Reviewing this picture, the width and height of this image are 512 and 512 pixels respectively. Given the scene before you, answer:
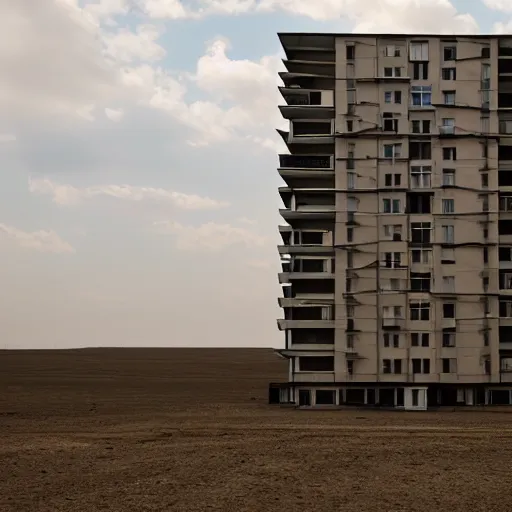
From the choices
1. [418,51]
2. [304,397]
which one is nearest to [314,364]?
[304,397]

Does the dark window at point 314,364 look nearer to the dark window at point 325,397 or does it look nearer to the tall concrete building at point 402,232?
the tall concrete building at point 402,232

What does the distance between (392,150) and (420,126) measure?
11.5ft

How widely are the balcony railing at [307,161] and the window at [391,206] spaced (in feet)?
19.9

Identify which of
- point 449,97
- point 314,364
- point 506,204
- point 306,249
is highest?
point 449,97

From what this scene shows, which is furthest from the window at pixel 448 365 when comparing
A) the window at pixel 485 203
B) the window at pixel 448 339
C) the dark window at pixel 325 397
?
the window at pixel 485 203

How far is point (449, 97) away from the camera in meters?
79.9

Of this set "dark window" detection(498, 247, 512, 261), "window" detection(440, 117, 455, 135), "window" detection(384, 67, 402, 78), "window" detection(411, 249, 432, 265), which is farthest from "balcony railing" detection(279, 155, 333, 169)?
"dark window" detection(498, 247, 512, 261)

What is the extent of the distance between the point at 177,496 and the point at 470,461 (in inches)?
684

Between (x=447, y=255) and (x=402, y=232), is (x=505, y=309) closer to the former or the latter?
(x=447, y=255)

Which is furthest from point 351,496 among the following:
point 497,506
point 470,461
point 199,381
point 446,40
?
point 199,381

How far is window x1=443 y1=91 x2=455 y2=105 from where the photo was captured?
262 feet

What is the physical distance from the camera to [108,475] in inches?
1631

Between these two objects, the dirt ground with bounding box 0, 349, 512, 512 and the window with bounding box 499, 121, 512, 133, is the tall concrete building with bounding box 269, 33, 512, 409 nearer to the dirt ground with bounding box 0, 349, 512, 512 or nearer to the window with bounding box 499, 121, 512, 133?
the window with bounding box 499, 121, 512, 133

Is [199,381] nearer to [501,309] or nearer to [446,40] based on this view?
[501,309]
